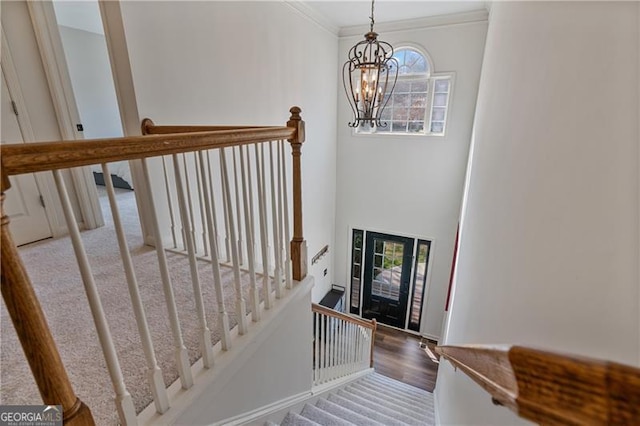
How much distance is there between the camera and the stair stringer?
1.16 m

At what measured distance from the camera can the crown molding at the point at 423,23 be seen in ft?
13.1

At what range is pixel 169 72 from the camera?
86.6 inches

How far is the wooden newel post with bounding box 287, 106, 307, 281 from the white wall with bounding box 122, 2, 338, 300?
3.65 feet

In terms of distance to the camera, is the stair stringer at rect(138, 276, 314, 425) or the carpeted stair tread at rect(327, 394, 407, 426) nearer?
the stair stringer at rect(138, 276, 314, 425)

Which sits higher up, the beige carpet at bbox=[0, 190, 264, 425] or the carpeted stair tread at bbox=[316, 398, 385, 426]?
the beige carpet at bbox=[0, 190, 264, 425]

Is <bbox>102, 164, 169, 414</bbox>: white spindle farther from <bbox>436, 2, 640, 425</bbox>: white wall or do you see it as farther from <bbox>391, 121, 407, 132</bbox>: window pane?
<bbox>391, 121, 407, 132</bbox>: window pane

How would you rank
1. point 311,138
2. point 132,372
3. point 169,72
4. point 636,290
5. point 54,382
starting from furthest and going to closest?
point 311,138
point 169,72
point 132,372
point 54,382
point 636,290

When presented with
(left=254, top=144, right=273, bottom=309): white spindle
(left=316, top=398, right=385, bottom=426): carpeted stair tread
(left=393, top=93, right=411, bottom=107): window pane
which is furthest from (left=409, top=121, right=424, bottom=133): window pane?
(left=316, top=398, right=385, bottom=426): carpeted stair tread

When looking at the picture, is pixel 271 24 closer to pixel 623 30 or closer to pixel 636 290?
pixel 623 30

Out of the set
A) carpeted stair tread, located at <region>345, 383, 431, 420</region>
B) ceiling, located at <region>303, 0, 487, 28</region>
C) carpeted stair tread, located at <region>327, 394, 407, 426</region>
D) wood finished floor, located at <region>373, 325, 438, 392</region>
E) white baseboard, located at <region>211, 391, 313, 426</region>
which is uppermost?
ceiling, located at <region>303, 0, 487, 28</region>

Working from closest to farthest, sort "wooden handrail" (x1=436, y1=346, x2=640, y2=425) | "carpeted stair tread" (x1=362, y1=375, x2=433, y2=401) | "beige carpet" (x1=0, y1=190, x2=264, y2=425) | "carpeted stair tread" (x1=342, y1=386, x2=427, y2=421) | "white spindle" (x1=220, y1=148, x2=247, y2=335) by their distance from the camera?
"wooden handrail" (x1=436, y1=346, x2=640, y2=425) < "beige carpet" (x1=0, y1=190, x2=264, y2=425) < "white spindle" (x1=220, y1=148, x2=247, y2=335) < "carpeted stair tread" (x1=342, y1=386, x2=427, y2=421) < "carpeted stair tread" (x1=362, y1=375, x2=433, y2=401)

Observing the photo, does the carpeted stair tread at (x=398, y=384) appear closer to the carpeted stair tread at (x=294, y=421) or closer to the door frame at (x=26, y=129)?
the carpeted stair tread at (x=294, y=421)

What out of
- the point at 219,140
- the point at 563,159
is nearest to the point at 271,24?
the point at 219,140

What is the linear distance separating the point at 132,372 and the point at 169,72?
1.98 m
